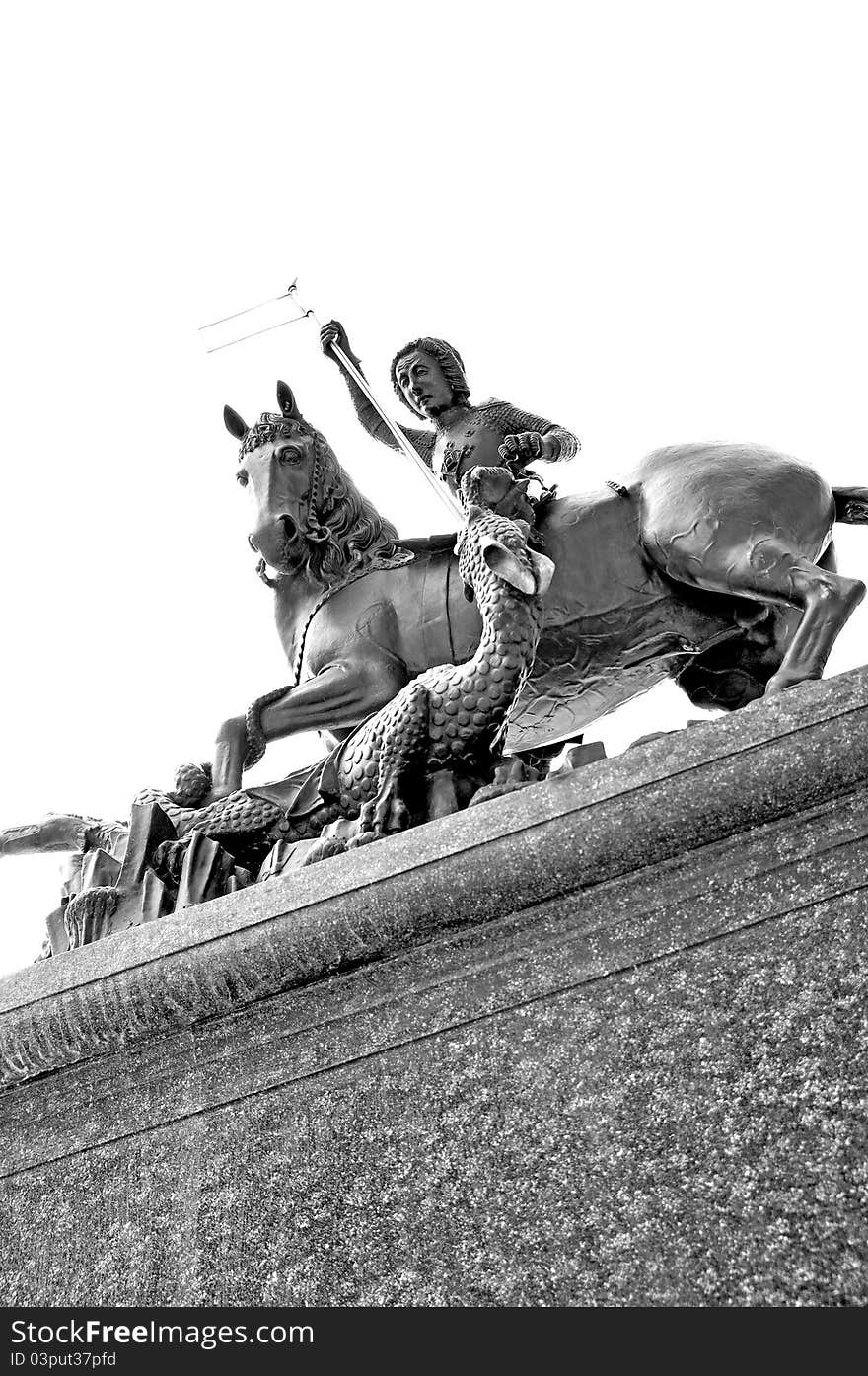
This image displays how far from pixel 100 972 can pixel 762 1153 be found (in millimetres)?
1356

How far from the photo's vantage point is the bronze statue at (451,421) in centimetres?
416

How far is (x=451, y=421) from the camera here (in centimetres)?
437

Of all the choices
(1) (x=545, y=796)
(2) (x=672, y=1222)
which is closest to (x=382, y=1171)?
(2) (x=672, y=1222)

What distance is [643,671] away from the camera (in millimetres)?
3984

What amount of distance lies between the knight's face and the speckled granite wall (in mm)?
2122

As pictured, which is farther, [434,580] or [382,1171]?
[434,580]

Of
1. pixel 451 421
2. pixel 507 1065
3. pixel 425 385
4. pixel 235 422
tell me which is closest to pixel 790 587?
pixel 451 421

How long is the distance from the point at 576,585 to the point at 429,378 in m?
0.97

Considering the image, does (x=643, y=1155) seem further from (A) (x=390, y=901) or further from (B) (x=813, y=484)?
(B) (x=813, y=484)

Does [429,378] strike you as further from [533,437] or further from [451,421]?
[533,437]

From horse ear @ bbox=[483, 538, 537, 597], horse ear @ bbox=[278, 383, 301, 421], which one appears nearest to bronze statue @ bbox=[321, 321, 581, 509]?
horse ear @ bbox=[278, 383, 301, 421]

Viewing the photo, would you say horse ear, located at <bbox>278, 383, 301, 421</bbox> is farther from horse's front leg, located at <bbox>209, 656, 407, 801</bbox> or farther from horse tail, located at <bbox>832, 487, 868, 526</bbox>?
horse tail, located at <bbox>832, 487, 868, 526</bbox>

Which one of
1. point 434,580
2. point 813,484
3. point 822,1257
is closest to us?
point 822,1257

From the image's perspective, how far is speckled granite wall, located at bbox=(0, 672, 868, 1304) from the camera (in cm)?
195
